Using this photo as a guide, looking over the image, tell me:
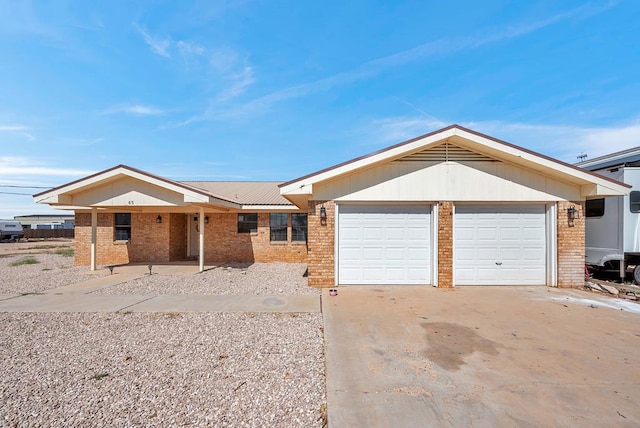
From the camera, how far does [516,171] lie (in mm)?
8898

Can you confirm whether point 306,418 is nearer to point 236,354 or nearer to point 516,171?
point 236,354

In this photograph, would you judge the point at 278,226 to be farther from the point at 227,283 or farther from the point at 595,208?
the point at 595,208

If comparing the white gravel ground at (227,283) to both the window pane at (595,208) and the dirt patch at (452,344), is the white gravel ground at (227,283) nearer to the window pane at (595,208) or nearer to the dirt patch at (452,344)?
the dirt patch at (452,344)

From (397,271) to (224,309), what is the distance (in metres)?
4.89

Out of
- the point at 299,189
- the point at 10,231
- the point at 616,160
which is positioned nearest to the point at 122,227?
the point at 299,189

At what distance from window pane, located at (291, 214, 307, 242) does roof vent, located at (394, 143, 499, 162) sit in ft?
21.5

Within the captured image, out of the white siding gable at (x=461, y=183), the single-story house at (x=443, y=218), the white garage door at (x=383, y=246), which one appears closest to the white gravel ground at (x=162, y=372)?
the white garage door at (x=383, y=246)

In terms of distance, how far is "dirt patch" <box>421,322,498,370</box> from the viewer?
13.9 feet

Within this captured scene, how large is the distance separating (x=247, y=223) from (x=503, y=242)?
10.2m

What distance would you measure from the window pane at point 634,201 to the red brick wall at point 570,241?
2062 mm

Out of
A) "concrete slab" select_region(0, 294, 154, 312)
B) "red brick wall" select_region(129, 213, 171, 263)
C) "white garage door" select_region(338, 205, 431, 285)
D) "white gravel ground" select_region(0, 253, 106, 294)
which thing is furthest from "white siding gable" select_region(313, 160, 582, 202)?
"red brick wall" select_region(129, 213, 171, 263)

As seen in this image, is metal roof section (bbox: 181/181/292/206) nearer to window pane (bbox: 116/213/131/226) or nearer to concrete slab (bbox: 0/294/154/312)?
window pane (bbox: 116/213/131/226)

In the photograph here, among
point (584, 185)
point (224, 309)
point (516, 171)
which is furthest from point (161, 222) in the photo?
point (584, 185)

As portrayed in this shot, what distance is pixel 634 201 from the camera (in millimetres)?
9477
